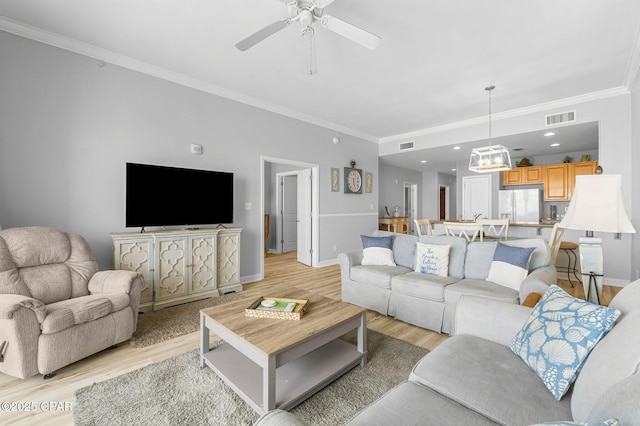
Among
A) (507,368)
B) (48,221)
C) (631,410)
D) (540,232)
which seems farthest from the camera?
(540,232)

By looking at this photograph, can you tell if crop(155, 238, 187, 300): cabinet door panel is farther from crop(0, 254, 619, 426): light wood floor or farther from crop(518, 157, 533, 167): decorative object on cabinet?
crop(518, 157, 533, 167): decorative object on cabinet

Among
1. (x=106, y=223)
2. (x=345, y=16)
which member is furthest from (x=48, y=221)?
(x=345, y=16)

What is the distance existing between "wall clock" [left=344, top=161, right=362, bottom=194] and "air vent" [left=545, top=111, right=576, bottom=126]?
10.9 ft

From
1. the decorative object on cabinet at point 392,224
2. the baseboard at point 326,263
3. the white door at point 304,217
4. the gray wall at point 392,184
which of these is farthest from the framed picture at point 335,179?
the gray wall at point 392,184

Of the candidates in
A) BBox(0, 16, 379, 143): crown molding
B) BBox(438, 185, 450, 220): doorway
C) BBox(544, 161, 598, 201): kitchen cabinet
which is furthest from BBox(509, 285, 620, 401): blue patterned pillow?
BBox(438, 185, 450, 220): doorway

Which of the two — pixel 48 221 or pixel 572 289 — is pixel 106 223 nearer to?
pixel 48 221

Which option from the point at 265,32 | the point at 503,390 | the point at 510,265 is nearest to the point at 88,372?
the point at 503,390

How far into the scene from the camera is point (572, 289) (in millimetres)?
4105

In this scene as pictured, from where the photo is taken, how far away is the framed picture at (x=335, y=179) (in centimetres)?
577

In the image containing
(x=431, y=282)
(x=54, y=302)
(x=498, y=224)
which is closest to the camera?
(x=54, y=302)

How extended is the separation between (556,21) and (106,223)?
4856 millimetres

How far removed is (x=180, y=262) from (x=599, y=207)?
379 cm

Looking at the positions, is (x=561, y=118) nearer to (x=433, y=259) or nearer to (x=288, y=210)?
(x=433, y=259)

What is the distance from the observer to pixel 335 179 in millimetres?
5820
